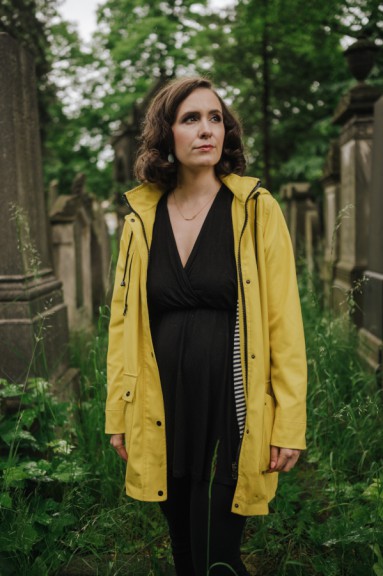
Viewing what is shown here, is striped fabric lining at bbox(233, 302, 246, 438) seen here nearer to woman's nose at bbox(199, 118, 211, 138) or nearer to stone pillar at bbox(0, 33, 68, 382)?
woman's nose at bbox(199, 118, 211, 138)

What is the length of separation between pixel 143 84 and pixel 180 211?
1800cm

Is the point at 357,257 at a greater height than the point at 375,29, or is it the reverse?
the point at 375,29

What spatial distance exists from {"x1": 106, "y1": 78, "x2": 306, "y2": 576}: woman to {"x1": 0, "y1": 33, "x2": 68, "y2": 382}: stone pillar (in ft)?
4.33

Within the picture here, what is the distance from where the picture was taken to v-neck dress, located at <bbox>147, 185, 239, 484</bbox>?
2090 mm

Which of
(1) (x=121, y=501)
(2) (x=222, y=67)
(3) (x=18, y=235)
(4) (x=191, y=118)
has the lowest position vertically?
(1) (x=121, y=501)

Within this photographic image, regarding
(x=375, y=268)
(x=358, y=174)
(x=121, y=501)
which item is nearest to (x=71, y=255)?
(x=358, y=174)

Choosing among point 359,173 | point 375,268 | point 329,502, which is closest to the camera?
point 329,502

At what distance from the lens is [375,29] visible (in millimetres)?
11453

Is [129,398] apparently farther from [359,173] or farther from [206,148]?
[359,173]

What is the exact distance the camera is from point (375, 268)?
4730mm

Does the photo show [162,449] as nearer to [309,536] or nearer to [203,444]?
[203,444]

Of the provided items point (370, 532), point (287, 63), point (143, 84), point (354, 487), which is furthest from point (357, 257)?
point (143, 84)

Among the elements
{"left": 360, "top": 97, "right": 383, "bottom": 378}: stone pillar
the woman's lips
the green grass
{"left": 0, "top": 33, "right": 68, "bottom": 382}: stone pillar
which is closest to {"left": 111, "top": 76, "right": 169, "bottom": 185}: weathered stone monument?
{"left": 360, "top": 97, "right": 383, "bottom": 378}: stone pillar

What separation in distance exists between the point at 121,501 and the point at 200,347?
130cm
